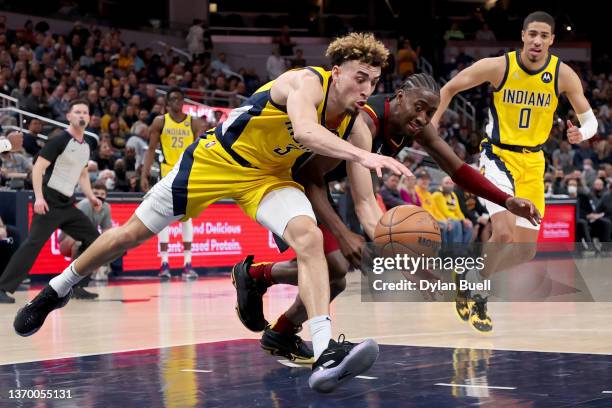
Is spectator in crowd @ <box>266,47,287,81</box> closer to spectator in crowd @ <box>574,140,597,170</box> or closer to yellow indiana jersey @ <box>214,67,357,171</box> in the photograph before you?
spectator in crowd @ <box>574,140,597,170</box>

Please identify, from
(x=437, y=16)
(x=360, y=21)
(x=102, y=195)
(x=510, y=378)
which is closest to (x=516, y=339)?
(x=510, y=378)

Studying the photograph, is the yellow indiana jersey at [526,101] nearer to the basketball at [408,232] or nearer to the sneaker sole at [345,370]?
the basketball at [408,232]

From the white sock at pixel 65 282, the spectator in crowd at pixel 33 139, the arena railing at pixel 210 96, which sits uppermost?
the arena railing at pixel 210 96

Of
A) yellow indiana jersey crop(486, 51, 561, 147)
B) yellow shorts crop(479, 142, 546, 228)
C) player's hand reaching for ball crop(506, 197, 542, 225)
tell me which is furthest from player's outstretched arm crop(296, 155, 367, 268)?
yellow indiana jersey crop(486, 51, 561, 147)

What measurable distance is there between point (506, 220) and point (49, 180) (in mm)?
4851

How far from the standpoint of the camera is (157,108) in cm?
1862

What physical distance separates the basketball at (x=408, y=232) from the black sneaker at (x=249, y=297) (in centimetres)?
109

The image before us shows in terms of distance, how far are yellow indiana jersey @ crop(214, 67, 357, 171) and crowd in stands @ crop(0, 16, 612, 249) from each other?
24.5ft

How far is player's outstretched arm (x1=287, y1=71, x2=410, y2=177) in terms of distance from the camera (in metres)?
4.43

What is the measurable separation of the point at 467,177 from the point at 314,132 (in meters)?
1.60

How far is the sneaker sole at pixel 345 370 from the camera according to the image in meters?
4.46

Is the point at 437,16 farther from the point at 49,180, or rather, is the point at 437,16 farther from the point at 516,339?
the point at 516,339

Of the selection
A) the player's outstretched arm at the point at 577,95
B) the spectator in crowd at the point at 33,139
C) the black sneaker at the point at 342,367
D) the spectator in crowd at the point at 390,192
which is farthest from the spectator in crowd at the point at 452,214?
the black sneaker at the point at 342,367

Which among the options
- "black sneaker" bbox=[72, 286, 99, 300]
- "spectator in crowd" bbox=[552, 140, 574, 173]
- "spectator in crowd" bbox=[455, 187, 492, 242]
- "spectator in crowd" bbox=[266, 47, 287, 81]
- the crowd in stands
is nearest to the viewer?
"black sneaker" bbox=[72, 286, 99, 300]
